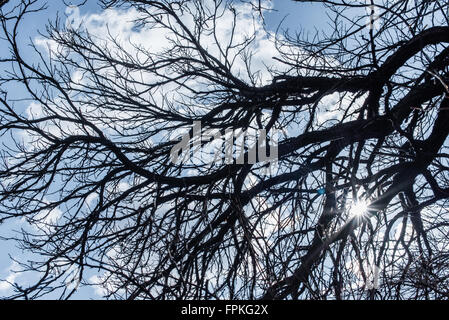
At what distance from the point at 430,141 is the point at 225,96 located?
2513 mm

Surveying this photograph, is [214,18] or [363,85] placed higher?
[214,18]

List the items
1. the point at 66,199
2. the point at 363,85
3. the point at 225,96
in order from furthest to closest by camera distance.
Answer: the point at 225,96
the point at 66,199
the point at 363,85

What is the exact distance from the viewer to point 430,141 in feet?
14.5

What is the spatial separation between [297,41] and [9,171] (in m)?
3.57

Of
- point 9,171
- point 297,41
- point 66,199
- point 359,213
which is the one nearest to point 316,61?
point 297,41

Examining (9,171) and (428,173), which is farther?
(428,173)

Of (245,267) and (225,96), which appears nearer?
(245,267)
